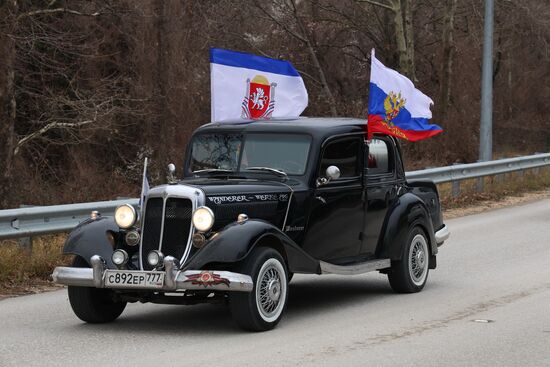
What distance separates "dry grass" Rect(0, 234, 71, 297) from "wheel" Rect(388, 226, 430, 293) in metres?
3.78

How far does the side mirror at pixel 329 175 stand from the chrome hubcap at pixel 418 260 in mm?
1547

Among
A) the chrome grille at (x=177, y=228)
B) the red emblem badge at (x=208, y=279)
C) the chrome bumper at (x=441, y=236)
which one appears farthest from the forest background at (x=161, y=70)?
the red emblem badge at (x=208, y=279)

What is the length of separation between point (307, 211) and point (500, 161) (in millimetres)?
14347

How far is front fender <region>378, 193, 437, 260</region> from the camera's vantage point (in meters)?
10.5

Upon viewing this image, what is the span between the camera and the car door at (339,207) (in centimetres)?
966

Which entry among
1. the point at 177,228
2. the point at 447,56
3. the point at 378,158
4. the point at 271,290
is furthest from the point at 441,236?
the point at 447,56

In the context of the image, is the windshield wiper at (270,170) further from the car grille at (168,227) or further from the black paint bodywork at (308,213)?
the car grille at (168,227)

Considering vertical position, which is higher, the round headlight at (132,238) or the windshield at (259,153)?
the windshield at (259,153)

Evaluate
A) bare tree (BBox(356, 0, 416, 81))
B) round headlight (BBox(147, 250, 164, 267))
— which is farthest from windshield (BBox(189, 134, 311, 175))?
bare tree (BBox(356, 0, 416, 81))

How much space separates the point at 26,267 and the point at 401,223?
165 inches

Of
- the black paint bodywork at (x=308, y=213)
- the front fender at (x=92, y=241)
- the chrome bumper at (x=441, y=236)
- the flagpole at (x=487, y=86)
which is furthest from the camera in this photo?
the flagpole at (x=487, y=86)

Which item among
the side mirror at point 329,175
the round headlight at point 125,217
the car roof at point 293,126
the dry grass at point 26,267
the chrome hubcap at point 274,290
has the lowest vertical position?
the dry grass at point 26,267

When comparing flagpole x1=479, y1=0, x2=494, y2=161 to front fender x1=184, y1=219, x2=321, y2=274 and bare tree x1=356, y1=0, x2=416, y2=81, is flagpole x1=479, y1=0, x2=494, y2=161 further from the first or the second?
front fender x1=184, y1=219, x2=321, y2=274

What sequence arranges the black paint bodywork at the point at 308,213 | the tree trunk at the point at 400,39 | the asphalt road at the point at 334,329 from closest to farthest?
the asphalt road at the point at 334,329, the black paint bodywork at the point at 308,213, the tree trunk at the point at 400,39
